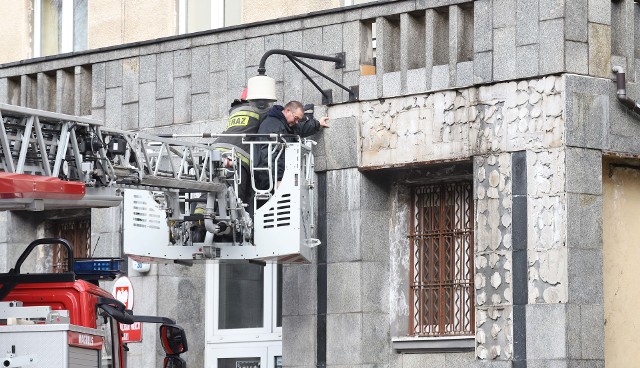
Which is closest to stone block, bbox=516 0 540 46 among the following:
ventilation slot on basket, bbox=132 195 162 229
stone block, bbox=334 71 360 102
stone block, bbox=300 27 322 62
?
stone block, bbox=334 71 360 102

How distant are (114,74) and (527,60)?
24.0 feet

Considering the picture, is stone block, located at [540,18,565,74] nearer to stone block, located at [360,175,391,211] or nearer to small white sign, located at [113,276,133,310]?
stone block, located at [360,175,391,211]

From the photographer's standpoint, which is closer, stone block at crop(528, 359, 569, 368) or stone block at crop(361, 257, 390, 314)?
stone block at crop(528, 359, 569, 368)

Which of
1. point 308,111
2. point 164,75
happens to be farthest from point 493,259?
point 164,75

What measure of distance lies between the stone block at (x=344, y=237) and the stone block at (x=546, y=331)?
2846mm

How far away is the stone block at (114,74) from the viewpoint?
1012 inches

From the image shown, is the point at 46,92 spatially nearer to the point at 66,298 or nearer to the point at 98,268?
the point at 98,268

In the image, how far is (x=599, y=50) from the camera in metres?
20.6

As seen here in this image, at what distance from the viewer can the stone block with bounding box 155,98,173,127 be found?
24922 millimetres

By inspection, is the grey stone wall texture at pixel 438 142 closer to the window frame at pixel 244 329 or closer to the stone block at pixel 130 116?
the stone block at pixel 130 116

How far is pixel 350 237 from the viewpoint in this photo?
73.7ft

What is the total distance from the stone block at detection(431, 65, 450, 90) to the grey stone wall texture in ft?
0.07

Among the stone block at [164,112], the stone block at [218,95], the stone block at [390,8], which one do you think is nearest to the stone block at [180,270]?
the stone block at [164,112]

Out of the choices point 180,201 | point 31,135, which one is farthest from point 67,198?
point 180,201
